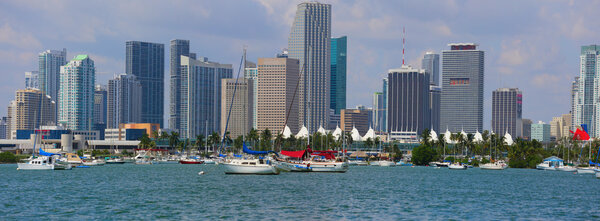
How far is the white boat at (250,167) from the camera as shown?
129375mm

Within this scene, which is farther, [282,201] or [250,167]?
[250,167]

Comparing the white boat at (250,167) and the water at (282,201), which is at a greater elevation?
the white boat at (250,167)

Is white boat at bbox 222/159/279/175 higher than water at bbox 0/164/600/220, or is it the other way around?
white boat at bbox 222/159/279/175

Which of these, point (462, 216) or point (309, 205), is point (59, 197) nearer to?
point (309, 205)

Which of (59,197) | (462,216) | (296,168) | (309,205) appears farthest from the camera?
(296,168)

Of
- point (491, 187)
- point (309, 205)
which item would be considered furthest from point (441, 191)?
point (309, 205)

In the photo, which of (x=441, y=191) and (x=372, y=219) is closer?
(x=372, y=219)

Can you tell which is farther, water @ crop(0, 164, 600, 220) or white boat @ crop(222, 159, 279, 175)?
white boat @ crop(222, 159, 279, 175)

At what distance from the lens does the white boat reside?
129375 millimetres

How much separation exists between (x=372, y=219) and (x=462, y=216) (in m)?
9.38

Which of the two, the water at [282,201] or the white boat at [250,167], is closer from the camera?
the water at [282,201]

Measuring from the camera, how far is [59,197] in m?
86.3

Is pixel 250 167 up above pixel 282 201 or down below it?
above

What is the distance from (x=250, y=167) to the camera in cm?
12900
